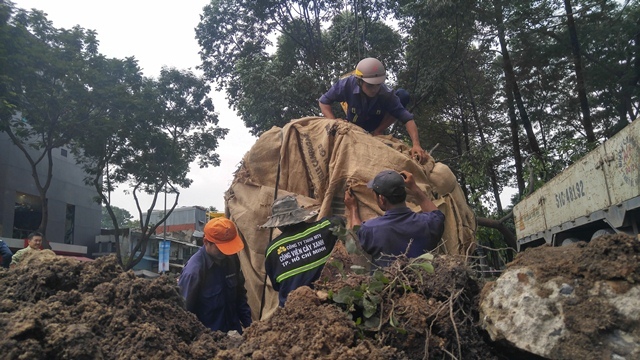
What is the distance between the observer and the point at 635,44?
14.4m

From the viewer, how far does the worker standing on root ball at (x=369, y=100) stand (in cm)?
442

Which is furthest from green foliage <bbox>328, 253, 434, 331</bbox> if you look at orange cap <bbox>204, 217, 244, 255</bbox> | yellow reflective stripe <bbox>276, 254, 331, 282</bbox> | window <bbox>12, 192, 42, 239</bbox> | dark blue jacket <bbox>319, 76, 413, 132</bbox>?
window <bbox>12, 192, 42, 239</bbox>

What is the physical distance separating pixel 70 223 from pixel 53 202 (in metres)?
2.23

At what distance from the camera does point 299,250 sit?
344 centimetres

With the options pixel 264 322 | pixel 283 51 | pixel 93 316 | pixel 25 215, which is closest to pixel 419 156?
pixel 264 322

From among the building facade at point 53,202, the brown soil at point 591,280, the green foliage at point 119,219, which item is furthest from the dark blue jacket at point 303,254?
the green foliage at point 119,219

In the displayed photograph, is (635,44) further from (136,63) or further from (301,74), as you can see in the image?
(136,63)

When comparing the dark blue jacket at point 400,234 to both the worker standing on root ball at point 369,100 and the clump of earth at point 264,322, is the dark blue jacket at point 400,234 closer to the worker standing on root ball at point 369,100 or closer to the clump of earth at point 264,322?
the clump of earth at point 264,322

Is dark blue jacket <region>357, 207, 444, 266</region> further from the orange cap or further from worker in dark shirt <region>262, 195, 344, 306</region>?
the orange cap

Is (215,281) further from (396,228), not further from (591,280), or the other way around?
(591,280)

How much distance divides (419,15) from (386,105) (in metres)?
9.15

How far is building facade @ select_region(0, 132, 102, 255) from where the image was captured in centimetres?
2159

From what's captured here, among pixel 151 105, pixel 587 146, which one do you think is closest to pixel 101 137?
pixel 151 105

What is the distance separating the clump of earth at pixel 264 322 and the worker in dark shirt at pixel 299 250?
1185 mm
